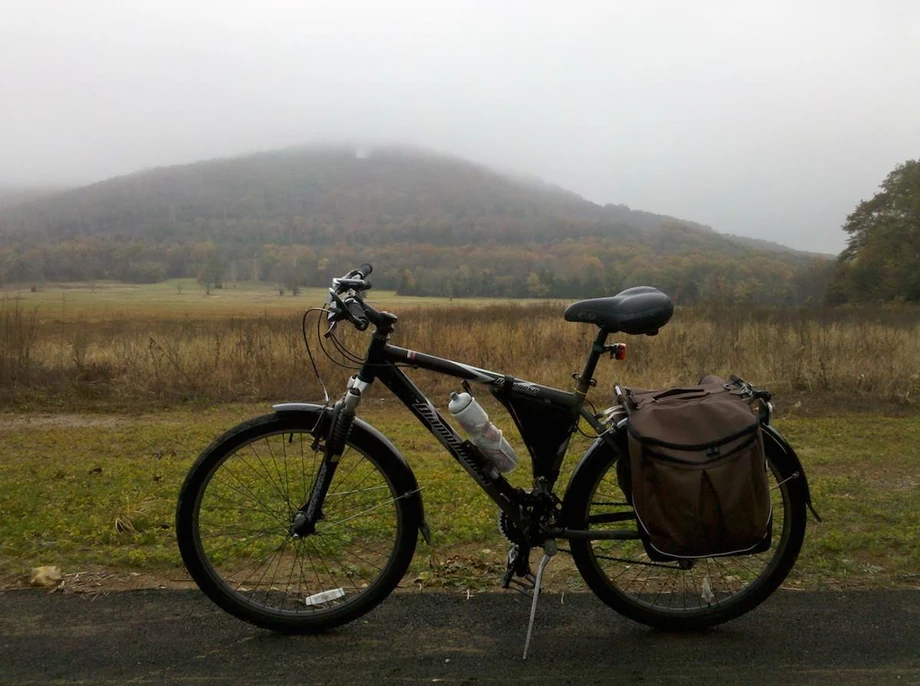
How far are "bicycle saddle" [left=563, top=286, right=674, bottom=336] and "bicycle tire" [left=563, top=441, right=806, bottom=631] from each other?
0.49m

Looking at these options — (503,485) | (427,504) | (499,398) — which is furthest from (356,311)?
Answer: (427,504)

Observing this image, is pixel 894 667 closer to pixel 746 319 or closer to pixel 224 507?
pixel 224 507

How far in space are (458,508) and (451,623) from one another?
1.31m

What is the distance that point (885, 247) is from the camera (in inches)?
1101

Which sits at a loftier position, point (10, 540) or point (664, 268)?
point (664, 268)

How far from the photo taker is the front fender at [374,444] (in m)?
2.57

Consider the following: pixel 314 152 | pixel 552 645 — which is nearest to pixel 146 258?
pixel 552 645

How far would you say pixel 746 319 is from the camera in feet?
42.1

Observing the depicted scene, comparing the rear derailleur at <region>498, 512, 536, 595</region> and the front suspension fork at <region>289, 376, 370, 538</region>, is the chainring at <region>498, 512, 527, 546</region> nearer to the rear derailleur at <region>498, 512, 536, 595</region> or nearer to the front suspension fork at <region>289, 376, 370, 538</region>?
the rear derailleur at <region>498, 512, 536, 595</region>

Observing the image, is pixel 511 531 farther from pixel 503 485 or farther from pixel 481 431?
pixel 481 431

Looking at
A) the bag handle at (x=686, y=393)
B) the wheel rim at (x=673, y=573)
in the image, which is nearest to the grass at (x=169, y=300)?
Result: the wheel rim at (x=673, y=573)

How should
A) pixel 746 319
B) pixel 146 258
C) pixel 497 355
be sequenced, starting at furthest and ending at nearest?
pixel 146 258 < pixel 746 319 < pixel 497 355

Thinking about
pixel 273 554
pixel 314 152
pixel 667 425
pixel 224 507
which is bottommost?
pixel 273 554

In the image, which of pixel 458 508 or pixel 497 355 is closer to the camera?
pixel 458 508
